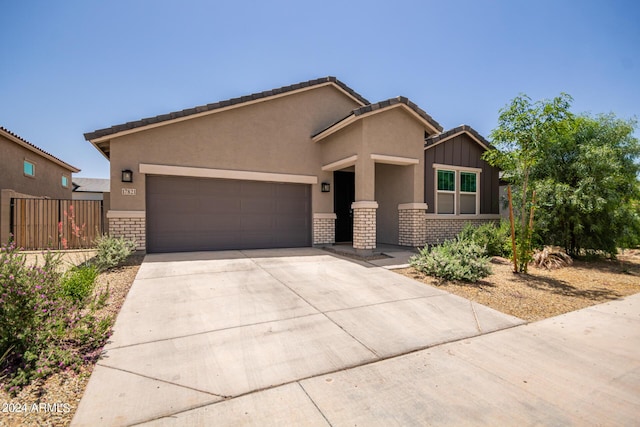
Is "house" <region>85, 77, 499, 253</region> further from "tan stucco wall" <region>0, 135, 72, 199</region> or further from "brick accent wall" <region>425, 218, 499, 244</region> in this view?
"tan stucco wall" <region>0, 135, 72, 199</region>

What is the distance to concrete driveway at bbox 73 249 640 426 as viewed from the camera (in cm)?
231

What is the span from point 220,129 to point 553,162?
1070 centimetres

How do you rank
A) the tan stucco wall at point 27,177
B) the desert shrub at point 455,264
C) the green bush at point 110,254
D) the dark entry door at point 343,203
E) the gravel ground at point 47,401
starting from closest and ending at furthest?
the gravel ground at point 47,401 → the desert shrub at point 455,264 → the green bush at point 110,254 → the dark entry door at point 343,203 → the tan stucco wall at point 27,177

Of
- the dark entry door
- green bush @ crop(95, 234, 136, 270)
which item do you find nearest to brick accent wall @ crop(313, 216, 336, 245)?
the dark entry door

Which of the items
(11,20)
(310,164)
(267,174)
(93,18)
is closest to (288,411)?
(267,174)

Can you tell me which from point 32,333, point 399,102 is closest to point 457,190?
point 399,102

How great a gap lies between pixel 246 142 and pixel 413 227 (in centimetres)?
641

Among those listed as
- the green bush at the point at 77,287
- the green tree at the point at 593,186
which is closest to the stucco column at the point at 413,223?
the green tree at the point at 593,186

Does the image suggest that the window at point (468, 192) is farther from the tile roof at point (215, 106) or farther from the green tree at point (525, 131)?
the tile roof at point (215, 106)

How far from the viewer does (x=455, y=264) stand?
6.41m

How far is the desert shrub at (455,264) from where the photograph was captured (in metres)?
6.29

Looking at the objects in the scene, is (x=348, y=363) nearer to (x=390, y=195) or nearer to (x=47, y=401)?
(x=47, y=401)

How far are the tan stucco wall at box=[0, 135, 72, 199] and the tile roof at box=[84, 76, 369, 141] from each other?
349 inches

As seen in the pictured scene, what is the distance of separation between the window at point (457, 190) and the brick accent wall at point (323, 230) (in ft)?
13.5
